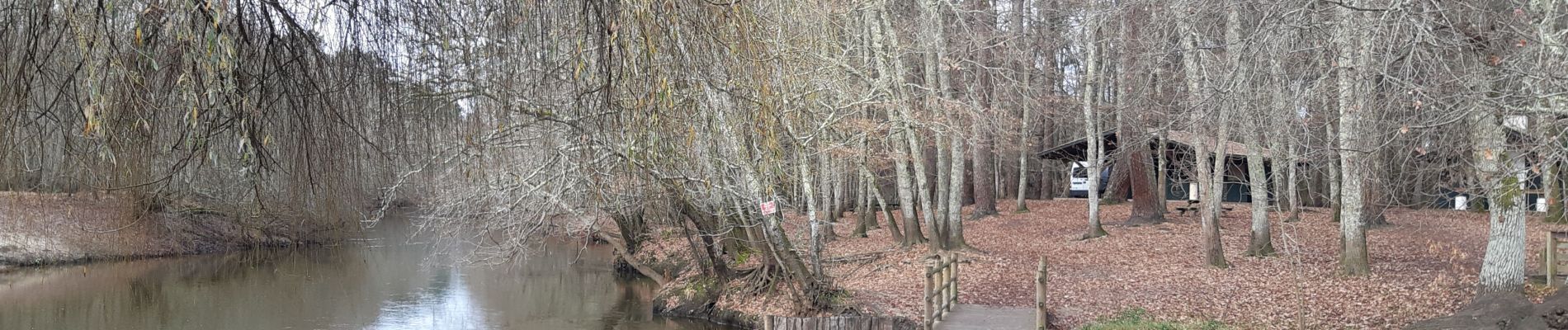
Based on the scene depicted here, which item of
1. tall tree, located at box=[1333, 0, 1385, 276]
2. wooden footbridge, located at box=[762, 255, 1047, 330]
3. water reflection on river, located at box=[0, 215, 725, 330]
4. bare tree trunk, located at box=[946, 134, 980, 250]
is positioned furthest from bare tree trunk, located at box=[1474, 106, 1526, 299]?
water reflection on river, located at box=[0, 215, 725, 330]

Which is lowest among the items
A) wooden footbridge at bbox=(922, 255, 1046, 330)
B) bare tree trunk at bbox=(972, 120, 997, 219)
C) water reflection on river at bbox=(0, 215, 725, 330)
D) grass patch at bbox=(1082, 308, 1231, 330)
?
water reflection on river at bbox=(0, 215, 725, 330)

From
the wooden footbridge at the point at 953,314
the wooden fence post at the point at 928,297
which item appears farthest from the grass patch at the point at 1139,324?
the wooden fence post at the point at 928,297

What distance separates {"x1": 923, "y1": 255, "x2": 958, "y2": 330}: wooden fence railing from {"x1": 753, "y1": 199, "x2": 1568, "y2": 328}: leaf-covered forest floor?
1.01 metres

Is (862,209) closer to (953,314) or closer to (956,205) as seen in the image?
(956,205)

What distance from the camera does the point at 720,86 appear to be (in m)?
4.32

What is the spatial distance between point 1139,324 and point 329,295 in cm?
1355

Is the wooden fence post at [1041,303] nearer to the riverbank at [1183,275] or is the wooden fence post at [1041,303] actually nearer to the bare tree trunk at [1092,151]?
the riverbank at [1183,275]

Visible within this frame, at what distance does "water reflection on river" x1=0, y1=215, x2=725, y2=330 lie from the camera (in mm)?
16781

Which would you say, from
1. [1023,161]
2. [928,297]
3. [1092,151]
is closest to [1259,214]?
[1092,151]

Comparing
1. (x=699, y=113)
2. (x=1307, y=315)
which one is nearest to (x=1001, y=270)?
(x=1307, y=315)

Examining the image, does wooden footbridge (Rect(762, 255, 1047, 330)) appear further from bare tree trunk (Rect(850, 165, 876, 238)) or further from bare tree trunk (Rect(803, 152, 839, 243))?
bare tree trunk (Rect(850, 165, 876, 238))

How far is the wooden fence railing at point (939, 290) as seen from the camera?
10.9m

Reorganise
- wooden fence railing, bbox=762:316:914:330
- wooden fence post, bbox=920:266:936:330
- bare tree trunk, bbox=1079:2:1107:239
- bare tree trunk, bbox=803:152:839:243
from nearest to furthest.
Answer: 1. wooden fence railing, bbox=762:316:914:330
2. wooden fence post, bbox=920:266:936:330
3. bare tree trunk, bbox=803:152:839:243
4. bare tree trunk, bbox=1079:2:1107:239

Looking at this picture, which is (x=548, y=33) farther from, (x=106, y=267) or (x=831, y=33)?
(x=106, y=267)
